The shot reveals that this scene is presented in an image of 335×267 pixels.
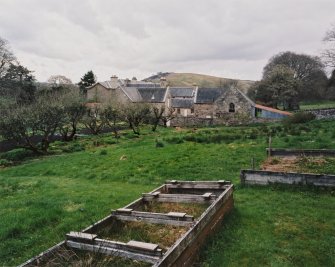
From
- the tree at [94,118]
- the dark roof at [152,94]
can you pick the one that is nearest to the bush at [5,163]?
the tree at [94,118]

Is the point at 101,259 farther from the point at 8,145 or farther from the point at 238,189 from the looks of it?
the point at 8,145

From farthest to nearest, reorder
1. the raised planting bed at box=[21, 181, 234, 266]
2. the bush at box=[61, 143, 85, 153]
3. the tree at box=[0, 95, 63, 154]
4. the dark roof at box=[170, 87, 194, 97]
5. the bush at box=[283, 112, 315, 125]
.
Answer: the dark roof at box=[170, 87, 194, 97], the bush at box=[283, 112, 315, 125], the bush at box=[61, 143, 85, 153], the tree at box=[0, 95, 63, 154], the raised planting bed at box=[21, 181, 234, 266]

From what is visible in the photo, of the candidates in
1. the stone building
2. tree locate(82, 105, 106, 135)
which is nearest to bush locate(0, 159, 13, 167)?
tree locate(82, 105, 106, 135)

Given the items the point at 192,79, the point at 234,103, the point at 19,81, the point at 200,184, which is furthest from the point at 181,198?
the point at 192,79

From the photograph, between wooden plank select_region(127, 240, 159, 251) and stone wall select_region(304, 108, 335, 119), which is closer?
wooden plank select_region(127, 240, 159, 251)

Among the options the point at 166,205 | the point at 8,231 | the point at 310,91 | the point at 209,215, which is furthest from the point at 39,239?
the point at 310,91

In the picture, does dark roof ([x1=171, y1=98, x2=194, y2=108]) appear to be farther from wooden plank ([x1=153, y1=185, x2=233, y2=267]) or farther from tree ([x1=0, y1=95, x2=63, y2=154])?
wooden plank ([x1=153, y1=185, x2=233, y2=267])

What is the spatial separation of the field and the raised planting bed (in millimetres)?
635

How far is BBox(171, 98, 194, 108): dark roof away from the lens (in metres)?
58.6

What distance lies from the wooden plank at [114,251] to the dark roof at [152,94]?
54.8 meters

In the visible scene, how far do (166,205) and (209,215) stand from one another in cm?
201

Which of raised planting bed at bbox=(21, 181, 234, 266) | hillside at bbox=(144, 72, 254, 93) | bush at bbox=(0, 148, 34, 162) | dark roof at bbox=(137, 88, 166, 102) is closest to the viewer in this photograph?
raised planting bed at bbox=(21, 181, 234, 266)

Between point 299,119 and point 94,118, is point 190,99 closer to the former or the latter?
point 299,119

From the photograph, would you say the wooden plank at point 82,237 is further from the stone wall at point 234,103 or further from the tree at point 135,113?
the stone wall at point 234,103
